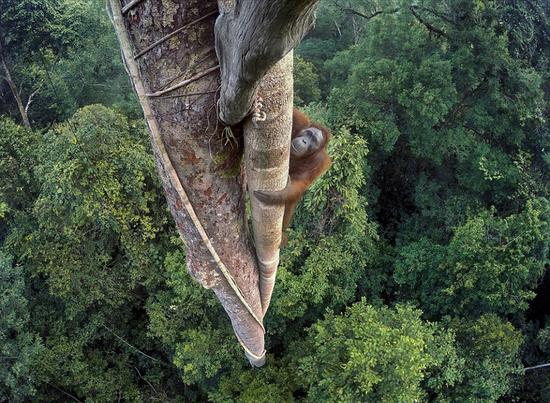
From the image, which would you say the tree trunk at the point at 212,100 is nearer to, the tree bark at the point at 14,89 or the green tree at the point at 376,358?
the green tree at the point at 376,358

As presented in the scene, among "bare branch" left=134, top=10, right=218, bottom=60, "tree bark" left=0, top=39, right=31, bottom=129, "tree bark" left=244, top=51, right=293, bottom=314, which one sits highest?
"bare branch" left=134, top=10, right=218, bottom=60

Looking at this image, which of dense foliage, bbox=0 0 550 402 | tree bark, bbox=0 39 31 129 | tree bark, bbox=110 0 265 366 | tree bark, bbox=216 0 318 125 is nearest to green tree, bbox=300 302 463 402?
dense foliage, bbox=0 0 550 402

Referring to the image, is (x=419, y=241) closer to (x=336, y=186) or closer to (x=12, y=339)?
(x=336, y=186)

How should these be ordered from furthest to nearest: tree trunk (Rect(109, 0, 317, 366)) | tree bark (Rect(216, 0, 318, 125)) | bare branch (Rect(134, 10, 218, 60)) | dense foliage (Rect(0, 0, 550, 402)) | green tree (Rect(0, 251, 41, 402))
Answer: green tree (Rect(0, 251, 41, 402)) → dense foliage (Rect(0, 0, 550, 402)) → bare branch (Rect(134, 10, 218, 60)) → tree trunk (Rect(109, 0, 317, 366)) → tree bark (Rect(216, 0, 318, 125))

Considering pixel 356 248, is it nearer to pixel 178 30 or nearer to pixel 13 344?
pixel 13 344

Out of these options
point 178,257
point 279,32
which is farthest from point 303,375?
point 279,32

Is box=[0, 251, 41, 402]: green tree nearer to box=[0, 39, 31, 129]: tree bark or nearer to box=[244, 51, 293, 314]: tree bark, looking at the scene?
box=[0, 39, 31, 129]: tree bark

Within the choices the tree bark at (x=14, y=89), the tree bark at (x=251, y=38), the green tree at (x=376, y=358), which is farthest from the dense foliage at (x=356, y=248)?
the tree bark at (x=251, y=38)
